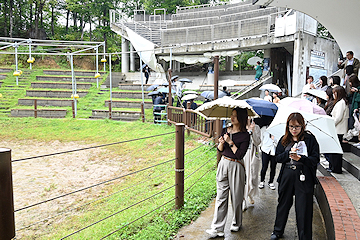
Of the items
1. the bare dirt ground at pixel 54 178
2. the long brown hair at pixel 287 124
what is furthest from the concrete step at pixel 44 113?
the long brown hair at pixel 287 124

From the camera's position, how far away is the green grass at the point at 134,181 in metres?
4.50

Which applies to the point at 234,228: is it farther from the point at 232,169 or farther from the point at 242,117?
the point at 242,117

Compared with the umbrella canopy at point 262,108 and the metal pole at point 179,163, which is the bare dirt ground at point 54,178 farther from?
the umbrella canopy at point 262,108

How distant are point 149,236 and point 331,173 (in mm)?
3398

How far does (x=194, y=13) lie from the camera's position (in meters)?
26.0

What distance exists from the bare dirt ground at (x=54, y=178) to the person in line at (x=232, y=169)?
325cm

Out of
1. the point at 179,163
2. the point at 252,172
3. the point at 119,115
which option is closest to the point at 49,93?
the point at 119,115

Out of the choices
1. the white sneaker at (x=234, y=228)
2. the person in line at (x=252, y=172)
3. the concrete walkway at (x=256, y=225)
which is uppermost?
the person in line at (x=252, y=172)

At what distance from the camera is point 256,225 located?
4.32 m

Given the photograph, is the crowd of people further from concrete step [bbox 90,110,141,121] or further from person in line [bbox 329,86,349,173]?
concrete step [bbox 90,110,141,121]

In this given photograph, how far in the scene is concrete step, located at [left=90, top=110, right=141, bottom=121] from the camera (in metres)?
15.7

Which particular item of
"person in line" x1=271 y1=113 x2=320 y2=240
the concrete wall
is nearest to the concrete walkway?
"person in line" x1=271 y1=113 x2=320 y2=240

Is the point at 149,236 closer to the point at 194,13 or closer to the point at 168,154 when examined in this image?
the point at 168,154

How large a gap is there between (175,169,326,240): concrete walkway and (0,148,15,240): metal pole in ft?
7.39
